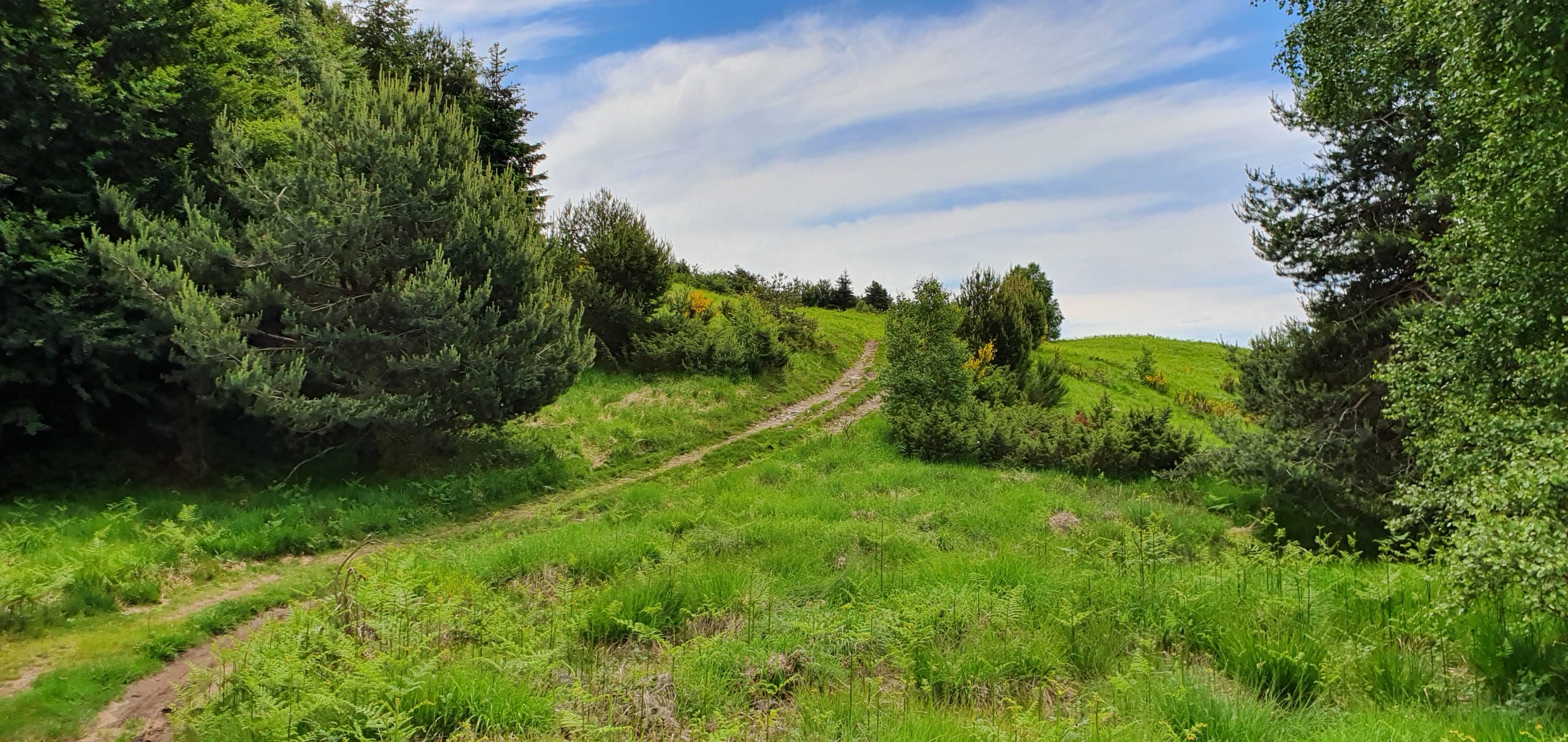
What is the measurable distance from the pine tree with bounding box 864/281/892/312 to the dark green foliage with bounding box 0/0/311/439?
46196 mm

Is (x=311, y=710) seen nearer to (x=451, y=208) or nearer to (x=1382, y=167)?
(x=451, y=208)

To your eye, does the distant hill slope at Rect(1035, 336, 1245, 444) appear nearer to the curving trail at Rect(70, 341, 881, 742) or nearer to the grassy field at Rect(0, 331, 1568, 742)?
the grassy field at Rect(0, 331, 1568, 742)

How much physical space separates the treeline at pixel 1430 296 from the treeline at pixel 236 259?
14.1 meters

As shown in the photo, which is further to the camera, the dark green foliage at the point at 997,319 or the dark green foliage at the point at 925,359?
the dark green foliage at the point at 997,319

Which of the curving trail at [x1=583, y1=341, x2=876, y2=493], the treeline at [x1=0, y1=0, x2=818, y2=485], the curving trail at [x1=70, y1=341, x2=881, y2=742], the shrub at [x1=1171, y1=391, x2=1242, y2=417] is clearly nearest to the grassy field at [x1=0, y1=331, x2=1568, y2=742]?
the curving trail at [x1=70, y1=341, x2=881, y2=742]

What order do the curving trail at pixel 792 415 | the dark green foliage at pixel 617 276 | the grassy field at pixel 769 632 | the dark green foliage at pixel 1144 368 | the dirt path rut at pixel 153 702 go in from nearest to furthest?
the grassy field at pixel 769 632, the dirt path rut at pixel 153 702, the curving trail at pixel 792 415, the dark green foliage at pixel 617 276, the dark green foliage at pixel 1144 368

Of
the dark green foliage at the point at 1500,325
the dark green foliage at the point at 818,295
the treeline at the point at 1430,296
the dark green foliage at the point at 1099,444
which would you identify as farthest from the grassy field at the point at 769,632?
the dark green foliage at the point at 818,295

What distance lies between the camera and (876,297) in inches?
2219

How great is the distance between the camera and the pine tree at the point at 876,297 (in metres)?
55.8

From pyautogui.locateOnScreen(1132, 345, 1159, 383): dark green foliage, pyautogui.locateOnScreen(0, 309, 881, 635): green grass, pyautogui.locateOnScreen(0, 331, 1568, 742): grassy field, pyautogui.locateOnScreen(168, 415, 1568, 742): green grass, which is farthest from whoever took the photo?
pyautogui.locateOnScreen(1132, 345, 1159, 383): dark green foliage

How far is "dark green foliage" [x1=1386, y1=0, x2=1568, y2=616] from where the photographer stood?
5074 millimetres

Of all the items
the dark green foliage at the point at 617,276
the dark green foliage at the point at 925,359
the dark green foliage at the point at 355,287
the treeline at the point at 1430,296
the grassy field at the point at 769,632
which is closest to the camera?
the grassy field at the point at 769,632

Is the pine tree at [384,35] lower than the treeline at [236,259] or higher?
higher

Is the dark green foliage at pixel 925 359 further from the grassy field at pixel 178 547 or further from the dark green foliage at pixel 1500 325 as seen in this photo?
the dark green foliage at pixel 1500 325
